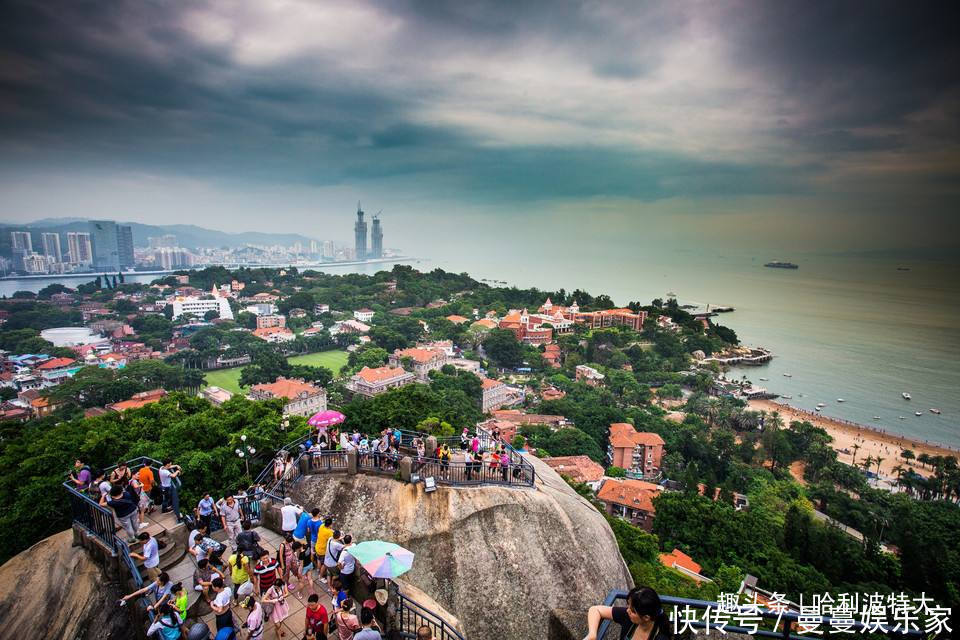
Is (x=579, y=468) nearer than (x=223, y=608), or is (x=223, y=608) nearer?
(x=223, y=608)

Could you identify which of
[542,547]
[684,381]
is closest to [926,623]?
[542,547]

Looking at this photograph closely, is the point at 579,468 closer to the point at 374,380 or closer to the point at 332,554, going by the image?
the point at 374,380

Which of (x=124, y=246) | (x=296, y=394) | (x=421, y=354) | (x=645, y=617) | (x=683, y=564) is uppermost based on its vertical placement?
(x=124, y=246)

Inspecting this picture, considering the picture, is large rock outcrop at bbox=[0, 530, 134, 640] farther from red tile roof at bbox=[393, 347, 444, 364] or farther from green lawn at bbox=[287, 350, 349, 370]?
green lawn at bbox=[287, 350, 349, 370]

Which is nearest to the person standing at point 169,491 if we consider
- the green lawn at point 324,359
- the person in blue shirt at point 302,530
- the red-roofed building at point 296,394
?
the person in blue shirt at point 302,530

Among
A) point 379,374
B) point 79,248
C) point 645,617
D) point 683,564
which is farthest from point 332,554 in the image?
point 79,248

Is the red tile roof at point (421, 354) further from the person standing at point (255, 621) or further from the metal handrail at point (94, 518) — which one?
the person standing at point (255, 621)

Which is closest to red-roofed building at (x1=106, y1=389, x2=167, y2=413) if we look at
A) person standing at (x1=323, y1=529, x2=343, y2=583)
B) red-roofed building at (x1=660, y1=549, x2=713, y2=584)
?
person standing at (x1=323, y1=529, x2=343, y2=583)
